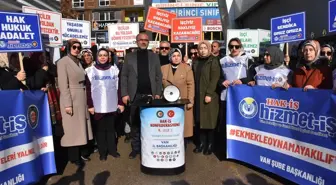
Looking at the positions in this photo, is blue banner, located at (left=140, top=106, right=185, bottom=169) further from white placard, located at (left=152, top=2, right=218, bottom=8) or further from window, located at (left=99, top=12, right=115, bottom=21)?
window, located at (left=99, top=12, right=115, bottom=21)

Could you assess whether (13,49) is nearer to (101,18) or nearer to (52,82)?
(52,82)

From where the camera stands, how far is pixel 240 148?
17.3ft

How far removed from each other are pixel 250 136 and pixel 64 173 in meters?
2.94

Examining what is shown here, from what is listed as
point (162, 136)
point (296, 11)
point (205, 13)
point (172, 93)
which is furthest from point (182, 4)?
point (162, 136)

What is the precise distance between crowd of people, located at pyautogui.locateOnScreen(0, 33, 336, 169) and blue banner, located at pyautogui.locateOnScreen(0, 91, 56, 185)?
459 millimetres

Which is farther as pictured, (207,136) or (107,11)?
(107,11)

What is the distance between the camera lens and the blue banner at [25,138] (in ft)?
12.9

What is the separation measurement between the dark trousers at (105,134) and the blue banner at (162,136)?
105cm

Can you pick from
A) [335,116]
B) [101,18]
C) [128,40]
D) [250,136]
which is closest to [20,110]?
[250,136]

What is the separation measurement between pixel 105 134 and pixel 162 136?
4.75 feet

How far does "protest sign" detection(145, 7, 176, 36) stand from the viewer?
10719mm

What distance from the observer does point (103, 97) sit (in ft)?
18.4

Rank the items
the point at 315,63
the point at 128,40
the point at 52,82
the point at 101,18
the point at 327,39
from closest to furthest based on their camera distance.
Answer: the point at 315,63 < the point at 52,82 < the point at 327,39 < the point at 128,40 < the point at 101,18

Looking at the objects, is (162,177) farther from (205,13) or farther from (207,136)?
(205,13)
